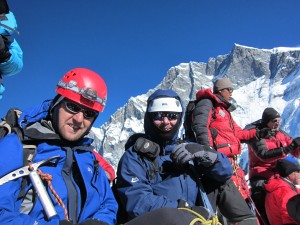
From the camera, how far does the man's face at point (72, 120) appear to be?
11.4 ft

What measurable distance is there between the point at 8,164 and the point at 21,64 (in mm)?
2228

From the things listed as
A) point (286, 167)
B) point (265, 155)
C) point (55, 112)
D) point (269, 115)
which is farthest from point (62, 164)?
point (269, 115)

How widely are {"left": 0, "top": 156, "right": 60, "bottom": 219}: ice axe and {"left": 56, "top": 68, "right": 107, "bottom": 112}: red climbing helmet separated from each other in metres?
0.97

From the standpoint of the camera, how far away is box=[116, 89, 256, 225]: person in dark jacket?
3.60 m

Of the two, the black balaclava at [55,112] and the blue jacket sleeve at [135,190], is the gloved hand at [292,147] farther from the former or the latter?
the black balaclava at [55,112]

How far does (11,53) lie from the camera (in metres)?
4.34

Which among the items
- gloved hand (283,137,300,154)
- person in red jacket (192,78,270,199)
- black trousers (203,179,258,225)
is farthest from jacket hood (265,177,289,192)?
black trousers (203,179,258,225)

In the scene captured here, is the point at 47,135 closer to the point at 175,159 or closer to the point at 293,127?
the point at 175,159

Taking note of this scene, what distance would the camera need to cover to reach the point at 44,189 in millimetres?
2885

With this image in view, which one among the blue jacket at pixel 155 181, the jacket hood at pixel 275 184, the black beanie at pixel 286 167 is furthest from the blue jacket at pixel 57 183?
the black beanie at pixel 286 167

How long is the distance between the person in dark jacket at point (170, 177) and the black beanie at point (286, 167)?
3.02 m

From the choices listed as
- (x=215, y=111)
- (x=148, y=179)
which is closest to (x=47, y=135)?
(x=148, y=179)

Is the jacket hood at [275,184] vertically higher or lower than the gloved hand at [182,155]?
lower

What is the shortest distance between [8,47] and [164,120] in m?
2.42
